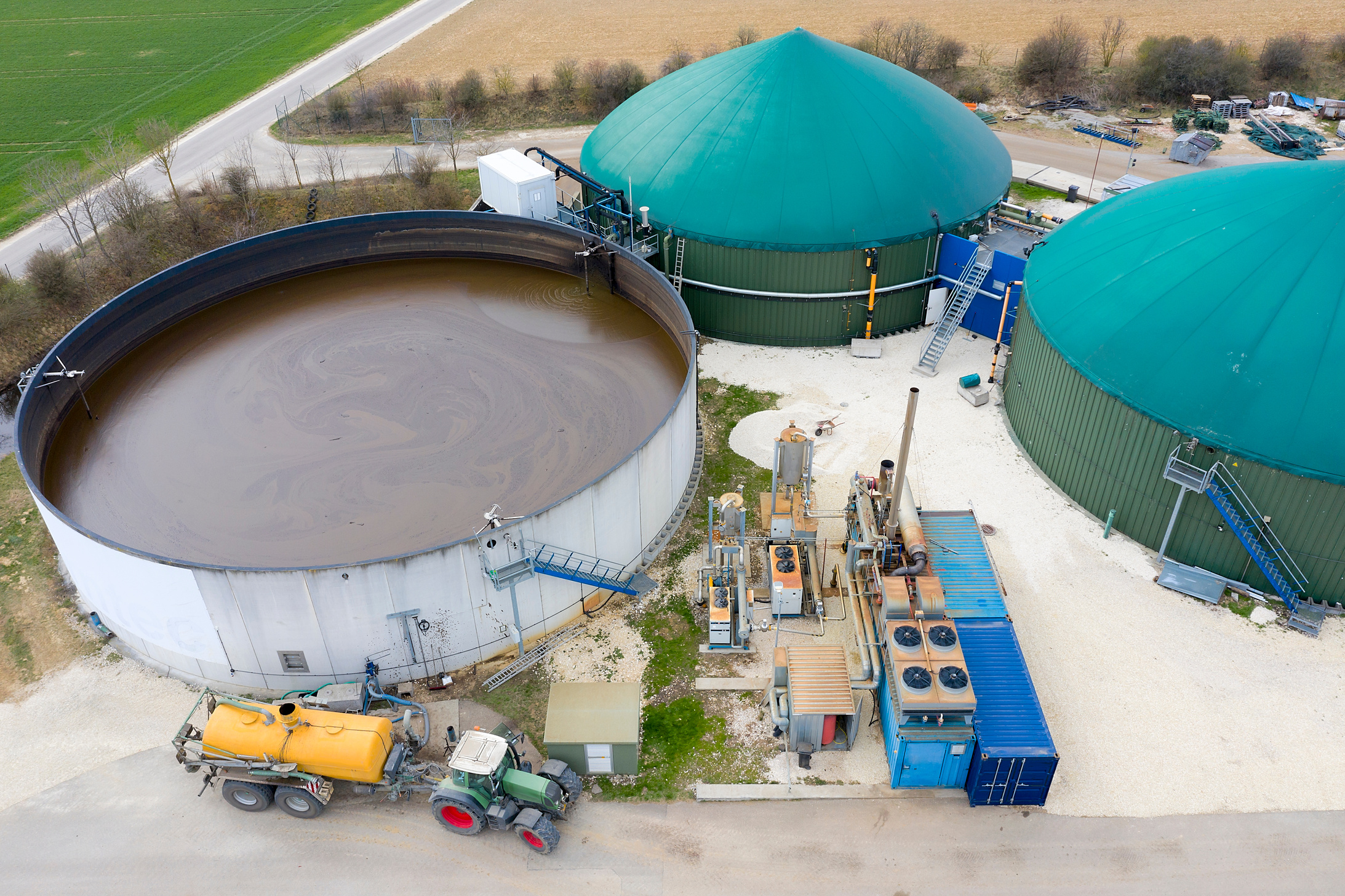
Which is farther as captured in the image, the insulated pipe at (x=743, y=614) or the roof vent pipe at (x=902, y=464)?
the insulated pipe at (x=743, y=614)

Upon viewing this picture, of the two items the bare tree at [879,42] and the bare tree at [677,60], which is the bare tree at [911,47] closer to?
the bare tree at [879,42]

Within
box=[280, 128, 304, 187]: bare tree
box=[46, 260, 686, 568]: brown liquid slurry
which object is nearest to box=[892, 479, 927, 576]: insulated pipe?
box=[46, 260, 686, 568]: brown liquid slurry

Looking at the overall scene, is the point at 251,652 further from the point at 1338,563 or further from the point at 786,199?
the point at 1338,563

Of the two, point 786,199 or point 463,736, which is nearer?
point 463,736

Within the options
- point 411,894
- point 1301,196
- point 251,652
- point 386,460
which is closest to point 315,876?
point 411,894

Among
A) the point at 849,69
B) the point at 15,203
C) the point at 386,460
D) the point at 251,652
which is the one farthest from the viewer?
the point at 15,203

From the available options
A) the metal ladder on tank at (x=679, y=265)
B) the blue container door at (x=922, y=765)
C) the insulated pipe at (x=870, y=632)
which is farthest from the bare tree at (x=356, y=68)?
the blue container door at (x=922, y=765)

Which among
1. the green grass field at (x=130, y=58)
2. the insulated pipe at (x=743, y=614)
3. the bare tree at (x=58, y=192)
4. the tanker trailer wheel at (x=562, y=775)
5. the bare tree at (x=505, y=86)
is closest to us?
the tanker trailer wheel at (x=562, y=775)
